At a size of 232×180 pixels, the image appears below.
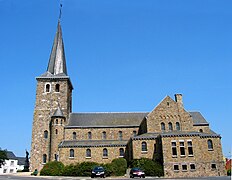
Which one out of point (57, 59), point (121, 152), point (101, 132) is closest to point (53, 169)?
point (121, 152)

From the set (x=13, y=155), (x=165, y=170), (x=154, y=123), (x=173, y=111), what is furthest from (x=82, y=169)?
(x=13, y=155)

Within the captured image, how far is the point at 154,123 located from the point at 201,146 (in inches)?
320

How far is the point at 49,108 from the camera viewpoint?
45.6 m

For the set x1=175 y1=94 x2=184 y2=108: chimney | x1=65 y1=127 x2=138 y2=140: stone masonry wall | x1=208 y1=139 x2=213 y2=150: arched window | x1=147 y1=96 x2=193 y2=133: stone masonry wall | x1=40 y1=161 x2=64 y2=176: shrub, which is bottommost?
x1=40 y1=161 x2=64 y2=176: shrub

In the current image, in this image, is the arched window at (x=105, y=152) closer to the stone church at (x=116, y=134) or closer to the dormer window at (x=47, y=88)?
the stone church at (x=116, y=134)

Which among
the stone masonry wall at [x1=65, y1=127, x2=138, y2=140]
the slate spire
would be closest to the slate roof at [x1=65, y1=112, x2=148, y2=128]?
the stone masonry wall at [x1=65, y1=127, x2=138, y2=140]

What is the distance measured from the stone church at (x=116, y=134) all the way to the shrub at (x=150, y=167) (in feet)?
2.75

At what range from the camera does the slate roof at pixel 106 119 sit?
1799 inches

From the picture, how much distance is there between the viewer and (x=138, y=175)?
28578mm

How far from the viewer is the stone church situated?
3490cm

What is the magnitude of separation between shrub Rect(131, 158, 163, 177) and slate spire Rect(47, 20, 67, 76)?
24.1m

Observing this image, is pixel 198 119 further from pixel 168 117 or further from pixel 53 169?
pixel 53 169

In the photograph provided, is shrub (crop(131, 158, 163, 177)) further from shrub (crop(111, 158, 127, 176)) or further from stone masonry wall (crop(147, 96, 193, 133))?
stone masonry wall (crop(147, 96, 193, 133))

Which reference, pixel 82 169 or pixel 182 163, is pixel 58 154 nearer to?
pixel 82 169
